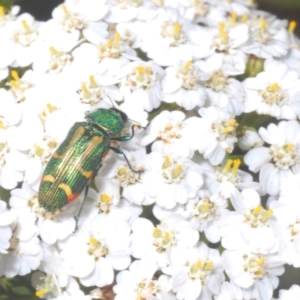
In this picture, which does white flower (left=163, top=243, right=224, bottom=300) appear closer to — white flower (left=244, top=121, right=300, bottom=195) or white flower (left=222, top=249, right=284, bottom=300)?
white flower (left=222, top=249, right=284, bottom=300)

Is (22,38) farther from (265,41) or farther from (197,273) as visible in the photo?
(197,273)

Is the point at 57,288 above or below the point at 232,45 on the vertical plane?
below

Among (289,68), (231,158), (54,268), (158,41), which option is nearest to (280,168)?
(231,158)

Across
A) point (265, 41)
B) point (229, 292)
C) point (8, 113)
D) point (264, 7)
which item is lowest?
point (264, 7)

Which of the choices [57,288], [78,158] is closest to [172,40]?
[78,158]

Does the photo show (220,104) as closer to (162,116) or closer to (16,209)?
(162,116)

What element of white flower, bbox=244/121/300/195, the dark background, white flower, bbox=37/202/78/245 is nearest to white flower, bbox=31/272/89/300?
white flower, bbox=37/202/78/245

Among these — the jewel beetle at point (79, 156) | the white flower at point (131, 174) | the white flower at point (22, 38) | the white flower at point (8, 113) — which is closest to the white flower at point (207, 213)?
the white flower at point (131, 174)

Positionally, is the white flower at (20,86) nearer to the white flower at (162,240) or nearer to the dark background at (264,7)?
the white flower at (162,240)
